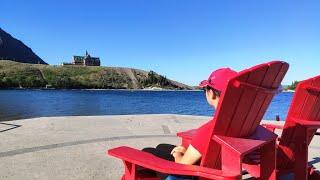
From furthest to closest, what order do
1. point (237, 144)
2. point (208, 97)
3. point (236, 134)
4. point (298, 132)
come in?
point (298, 132) < point (208, 97) < point (236, 134) < point (237, 144)

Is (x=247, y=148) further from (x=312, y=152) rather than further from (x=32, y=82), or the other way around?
(x=32, y=82)

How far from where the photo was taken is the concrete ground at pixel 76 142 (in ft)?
20.1

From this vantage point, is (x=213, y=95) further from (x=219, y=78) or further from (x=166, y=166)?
(x=166, y=166)

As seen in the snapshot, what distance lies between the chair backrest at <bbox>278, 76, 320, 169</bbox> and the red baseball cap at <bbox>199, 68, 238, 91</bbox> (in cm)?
131

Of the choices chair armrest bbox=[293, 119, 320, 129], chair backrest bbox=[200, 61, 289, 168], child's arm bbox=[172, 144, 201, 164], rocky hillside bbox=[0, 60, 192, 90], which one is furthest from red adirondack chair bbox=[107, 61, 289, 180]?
rocky hillside bbox=[0, 60, 192, 90]

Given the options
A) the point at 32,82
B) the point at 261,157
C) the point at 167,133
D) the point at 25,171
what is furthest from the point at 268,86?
the point at 32,82

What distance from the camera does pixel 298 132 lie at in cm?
424

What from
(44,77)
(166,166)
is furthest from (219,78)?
(44,77)

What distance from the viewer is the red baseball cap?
3199 millimetres

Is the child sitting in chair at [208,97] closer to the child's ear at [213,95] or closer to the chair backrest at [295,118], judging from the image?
the child's ear at [213,95]

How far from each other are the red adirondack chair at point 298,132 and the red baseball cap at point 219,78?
1313 millimetres

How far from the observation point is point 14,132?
1005cm

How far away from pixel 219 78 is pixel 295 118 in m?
1.47

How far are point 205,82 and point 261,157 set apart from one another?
0.85m
